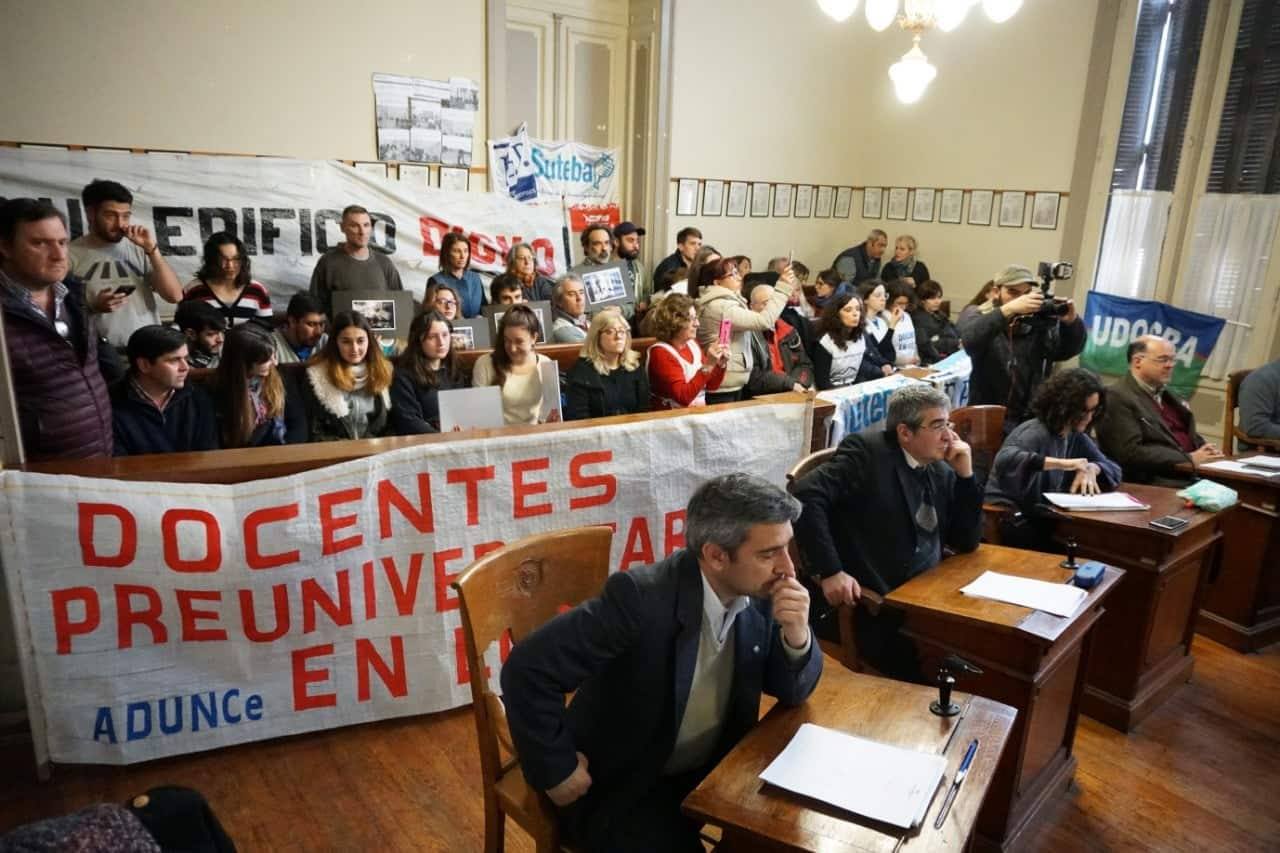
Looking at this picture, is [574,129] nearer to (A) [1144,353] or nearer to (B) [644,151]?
(B) [644,151]

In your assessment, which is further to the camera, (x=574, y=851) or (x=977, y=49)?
(x=977, y=49)

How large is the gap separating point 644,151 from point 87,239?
4583 mm

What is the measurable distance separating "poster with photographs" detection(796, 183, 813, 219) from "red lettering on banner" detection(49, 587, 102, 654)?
772 cm

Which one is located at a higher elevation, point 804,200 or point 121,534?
point 804,200

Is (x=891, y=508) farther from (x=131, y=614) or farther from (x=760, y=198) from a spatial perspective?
(x=760, y=198)

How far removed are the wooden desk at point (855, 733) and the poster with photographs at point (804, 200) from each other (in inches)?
294

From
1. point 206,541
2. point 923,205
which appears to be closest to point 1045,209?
point 923,205

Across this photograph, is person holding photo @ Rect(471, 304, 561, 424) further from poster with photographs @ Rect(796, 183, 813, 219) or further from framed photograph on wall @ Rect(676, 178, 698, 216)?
poster with photographs @ Rect(796, 183, 813, 219)

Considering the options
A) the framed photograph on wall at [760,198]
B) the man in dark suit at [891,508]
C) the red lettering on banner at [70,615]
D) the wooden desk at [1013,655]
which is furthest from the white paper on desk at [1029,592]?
the framed photograph on wall at [760,198]

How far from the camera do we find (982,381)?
5.02 m

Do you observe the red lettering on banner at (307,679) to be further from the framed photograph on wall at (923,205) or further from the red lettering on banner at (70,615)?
the framed photograph on wall at (923,205)

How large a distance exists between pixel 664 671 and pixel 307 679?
140 centimetres

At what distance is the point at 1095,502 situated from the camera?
3238 millimetres

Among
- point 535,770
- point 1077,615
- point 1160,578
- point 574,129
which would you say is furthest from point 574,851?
point 574,129
